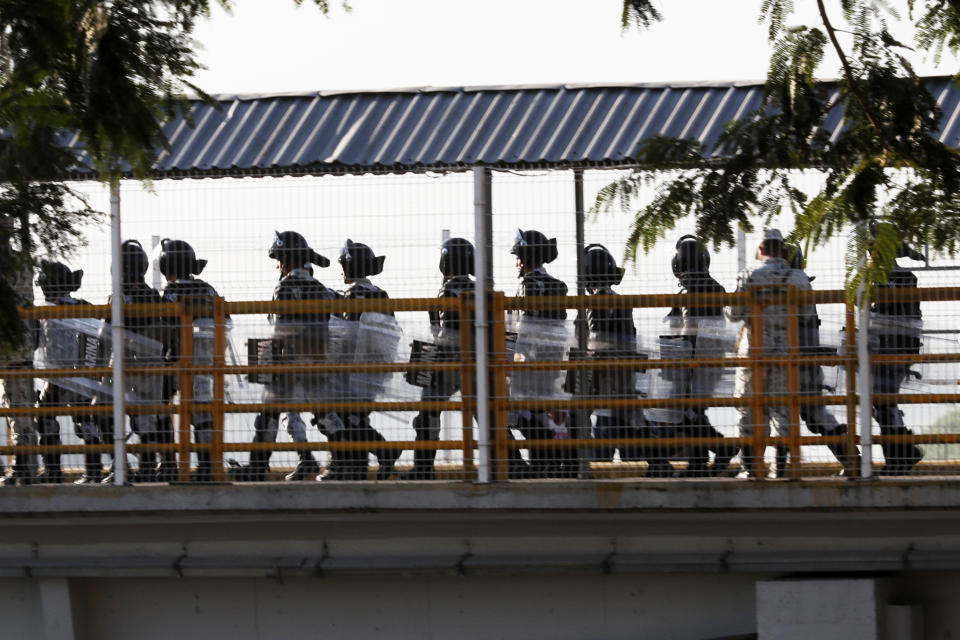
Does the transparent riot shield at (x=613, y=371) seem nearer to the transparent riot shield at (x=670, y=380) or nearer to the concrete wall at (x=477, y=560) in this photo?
the transparent riot shield at (x=670, y=380)

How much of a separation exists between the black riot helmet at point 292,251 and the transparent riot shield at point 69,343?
124 cm

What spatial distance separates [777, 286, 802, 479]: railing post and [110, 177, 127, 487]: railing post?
361 centimetres

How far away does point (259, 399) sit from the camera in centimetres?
841

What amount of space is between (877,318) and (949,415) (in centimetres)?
63

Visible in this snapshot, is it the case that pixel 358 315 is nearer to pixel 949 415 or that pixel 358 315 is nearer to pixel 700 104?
pixel 700 104

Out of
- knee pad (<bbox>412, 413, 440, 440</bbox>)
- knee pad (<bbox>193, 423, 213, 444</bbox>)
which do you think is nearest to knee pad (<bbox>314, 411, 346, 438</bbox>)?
knee pad (<bbox>412, 413, 440, 440</bbox>)

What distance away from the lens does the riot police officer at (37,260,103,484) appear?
28.3 ft

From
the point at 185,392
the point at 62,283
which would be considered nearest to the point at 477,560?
the point at 185,392

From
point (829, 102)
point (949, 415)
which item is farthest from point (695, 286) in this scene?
point (829, 102)

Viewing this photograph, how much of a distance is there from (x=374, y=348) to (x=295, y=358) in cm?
45

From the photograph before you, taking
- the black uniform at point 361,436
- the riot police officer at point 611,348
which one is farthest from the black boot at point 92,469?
the riot police officer at point 611,348

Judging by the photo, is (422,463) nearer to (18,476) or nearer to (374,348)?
(374,348)

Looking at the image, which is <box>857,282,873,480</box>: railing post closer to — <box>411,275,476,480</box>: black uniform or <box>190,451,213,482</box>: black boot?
<box>411,275,476,480</box>: black uniform

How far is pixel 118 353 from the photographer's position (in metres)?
8.41
